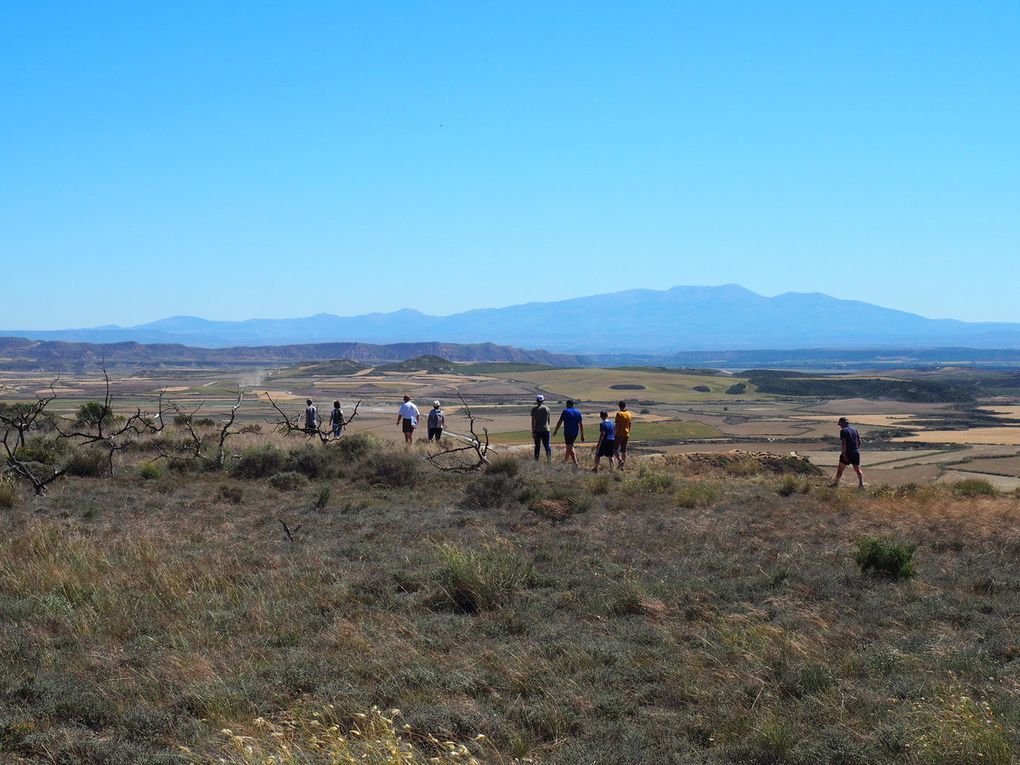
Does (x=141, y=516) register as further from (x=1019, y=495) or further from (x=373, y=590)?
(x=1019, y=495)

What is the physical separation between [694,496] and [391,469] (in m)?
6.18

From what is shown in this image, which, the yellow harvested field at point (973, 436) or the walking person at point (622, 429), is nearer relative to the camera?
the walking person at point (622, 429)

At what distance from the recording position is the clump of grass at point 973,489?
17297 mm

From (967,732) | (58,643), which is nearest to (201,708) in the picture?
(58,643)

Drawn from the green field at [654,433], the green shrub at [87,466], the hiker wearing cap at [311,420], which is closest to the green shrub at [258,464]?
the green shrub at [87,466]

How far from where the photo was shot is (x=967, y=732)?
503 cm

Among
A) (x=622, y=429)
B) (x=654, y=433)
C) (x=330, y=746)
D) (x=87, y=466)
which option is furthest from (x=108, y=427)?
(x=654, y=433)

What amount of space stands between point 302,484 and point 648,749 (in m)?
12.8

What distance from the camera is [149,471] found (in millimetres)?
17625

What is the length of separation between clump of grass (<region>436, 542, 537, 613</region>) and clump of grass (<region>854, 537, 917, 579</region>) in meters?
3.62

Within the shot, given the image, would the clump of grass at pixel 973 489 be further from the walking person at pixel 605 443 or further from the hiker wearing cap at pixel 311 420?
the hiker wearing cap at pixel 311 420

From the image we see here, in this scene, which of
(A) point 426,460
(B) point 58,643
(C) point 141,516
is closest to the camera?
(B) point 58,643

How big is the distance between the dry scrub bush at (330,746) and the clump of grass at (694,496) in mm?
9916

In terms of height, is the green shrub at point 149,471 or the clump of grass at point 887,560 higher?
the clump of grass at point 887,560
